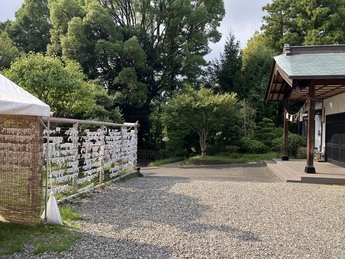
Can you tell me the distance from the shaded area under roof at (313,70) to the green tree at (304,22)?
36.7ft

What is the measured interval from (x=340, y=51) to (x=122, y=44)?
1338 cm

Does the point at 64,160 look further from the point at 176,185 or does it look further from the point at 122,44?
the point at 122,44

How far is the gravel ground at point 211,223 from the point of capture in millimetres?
3812

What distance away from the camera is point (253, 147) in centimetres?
1884

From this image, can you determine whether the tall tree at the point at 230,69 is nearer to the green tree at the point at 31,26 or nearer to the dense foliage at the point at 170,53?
the dense foliage at the point at 170,53

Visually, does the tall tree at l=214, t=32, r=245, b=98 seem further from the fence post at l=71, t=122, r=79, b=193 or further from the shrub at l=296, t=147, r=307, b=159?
the fence post at l=71, t=122, r=79, b=193

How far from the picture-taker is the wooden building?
375 inches

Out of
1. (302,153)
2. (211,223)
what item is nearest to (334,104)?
(302,153)

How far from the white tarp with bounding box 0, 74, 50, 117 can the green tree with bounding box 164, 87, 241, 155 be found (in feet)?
44.1

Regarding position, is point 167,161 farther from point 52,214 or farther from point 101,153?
point 52,214

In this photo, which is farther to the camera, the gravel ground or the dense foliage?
the dense foliage

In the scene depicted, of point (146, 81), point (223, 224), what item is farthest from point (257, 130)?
point (223, 224)

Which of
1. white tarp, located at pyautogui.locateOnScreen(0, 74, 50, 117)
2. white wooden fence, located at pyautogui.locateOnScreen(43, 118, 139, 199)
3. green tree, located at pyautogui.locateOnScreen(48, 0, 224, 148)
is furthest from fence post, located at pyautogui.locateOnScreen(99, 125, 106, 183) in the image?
green tree, located at pyautogui.locateOnScreen(48, 0, 224, 148)

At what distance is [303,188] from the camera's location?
8273 mm
